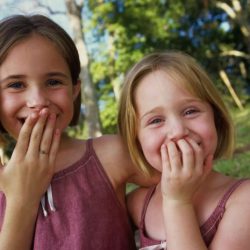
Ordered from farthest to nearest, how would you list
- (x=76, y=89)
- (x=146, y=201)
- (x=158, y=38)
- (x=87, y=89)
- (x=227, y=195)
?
(x=158, y=38)
(x=87, y=89)
(x=76, y=89)
(x=146, y=201)
(x=227, y=195)

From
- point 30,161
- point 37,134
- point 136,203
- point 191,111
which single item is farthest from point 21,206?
point 191,111

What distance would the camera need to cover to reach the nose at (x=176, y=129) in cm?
151

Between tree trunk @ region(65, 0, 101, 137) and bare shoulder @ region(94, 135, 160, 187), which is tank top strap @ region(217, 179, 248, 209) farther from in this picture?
tree trunk @ region(65, 0, 101, 137)

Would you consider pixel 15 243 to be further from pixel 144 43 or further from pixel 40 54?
pixel 144 43

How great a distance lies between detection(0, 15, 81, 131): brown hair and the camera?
5.54 feet

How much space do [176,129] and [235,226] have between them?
0.41m

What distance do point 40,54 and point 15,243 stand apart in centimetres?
77

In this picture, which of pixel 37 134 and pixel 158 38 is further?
pixel 158 38

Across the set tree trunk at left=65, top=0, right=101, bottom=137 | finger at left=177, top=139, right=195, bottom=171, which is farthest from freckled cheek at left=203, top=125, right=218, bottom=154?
tree trunk at left=65, top=0, right=101, bottom=137

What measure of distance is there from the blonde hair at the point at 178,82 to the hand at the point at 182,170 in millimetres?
261

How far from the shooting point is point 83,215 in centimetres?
171

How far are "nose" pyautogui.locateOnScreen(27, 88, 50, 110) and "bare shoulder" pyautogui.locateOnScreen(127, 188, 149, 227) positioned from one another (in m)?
0.61

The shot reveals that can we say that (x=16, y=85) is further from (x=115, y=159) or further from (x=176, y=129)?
(x=176, y=129)

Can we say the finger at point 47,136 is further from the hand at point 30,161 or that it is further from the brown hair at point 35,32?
the brown hair at point 35,32
